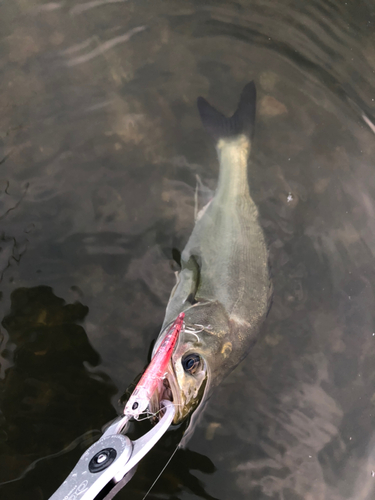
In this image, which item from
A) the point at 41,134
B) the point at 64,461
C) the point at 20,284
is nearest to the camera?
the point at 64,461

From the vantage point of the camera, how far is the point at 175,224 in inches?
158

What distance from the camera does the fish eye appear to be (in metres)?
2.98

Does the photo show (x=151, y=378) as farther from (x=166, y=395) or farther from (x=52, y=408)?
(x=52, y=408)

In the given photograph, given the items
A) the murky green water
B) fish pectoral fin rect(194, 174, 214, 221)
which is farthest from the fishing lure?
fish pectoral fin rect(194, 174, 214, 221)

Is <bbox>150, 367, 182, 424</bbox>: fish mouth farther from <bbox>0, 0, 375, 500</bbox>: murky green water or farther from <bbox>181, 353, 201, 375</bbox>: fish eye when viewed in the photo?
<bbox>0, 0, 375, 500</bbox>: murky green water

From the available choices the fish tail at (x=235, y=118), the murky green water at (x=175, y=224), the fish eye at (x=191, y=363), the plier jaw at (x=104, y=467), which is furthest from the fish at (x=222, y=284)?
the plier jaw at (x=104, y=467)

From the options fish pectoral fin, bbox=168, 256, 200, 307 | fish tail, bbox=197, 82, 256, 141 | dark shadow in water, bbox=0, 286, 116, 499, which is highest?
fish tail, bbox=197, 82, 256, 141

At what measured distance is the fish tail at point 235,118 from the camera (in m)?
4.11

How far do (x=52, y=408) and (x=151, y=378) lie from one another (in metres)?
1.34

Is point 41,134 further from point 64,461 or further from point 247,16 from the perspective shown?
point 64,461

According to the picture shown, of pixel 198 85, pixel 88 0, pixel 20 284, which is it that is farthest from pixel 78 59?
pixel 20 284

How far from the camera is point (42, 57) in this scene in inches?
165

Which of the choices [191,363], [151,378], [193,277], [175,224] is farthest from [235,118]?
[151,378]

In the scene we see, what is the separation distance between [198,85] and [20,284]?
9.28 feet
